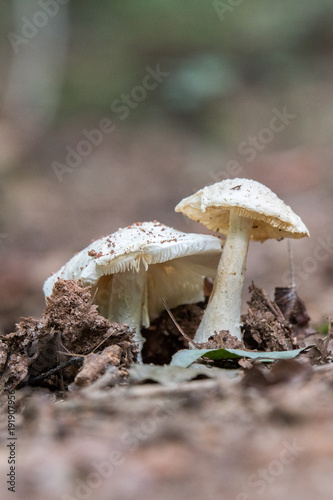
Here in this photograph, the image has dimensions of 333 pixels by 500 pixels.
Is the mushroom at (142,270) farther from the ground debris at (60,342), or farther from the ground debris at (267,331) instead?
the ground debris at (267,331)

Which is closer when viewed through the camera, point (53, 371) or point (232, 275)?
point (53, 371)

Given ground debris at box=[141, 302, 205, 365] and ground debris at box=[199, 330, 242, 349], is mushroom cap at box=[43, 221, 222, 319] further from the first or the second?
ground debris at box=[199, 330, 242, 349]

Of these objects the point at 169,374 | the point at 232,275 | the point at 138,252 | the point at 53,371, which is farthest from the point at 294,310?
the point at 53,371

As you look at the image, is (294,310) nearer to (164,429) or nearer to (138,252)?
(138,252)

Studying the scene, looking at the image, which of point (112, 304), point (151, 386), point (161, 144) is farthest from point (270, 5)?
point (151, 386)

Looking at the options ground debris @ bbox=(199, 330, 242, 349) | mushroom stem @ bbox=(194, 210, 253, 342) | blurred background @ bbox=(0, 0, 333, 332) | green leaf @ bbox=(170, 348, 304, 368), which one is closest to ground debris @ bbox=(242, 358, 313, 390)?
green leaf @ bbox=(170, 348, 304, 368)

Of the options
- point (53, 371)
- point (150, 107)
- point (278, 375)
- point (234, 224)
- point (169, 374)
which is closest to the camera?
point (278, 375)
